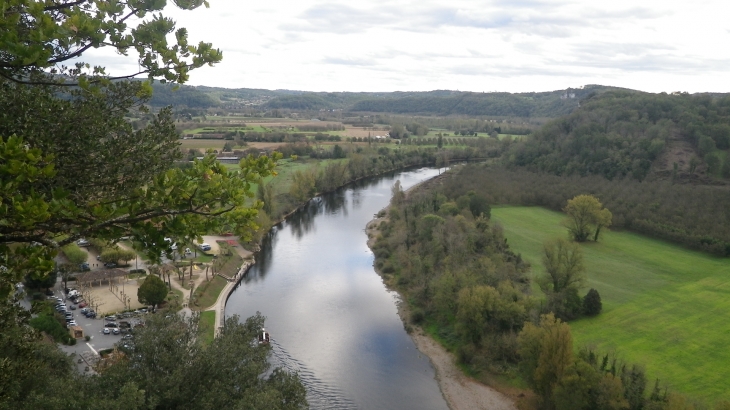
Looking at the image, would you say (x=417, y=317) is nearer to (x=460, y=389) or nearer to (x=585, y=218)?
(x=460, y=389)

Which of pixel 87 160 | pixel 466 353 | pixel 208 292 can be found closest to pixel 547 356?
pixel 466 353

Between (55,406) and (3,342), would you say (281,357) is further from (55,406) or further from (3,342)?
(3,342)

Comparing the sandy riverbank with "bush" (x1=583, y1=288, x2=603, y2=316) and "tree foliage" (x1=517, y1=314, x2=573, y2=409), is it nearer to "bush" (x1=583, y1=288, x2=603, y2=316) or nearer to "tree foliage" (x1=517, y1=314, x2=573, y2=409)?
"tree foliage" (x1=517, y1=314, x2=573, y2=409)

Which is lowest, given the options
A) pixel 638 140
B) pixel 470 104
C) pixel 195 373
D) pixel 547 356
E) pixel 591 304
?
pixel 591 304

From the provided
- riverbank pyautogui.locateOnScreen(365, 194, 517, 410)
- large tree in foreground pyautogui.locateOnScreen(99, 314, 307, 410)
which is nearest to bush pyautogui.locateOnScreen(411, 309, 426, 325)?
riverbank pyautogui.locateOnScreen(365, 194, 517, 410)

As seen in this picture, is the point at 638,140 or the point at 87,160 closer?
the point at 87,160

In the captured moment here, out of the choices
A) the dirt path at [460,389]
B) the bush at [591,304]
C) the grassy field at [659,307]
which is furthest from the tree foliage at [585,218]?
the dirt path at [460,389]

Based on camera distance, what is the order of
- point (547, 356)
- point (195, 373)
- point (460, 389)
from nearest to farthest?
point (195, 373) < point (547, 356) < point (460, 389)

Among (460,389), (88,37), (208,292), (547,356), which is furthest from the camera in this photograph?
(208,292)
